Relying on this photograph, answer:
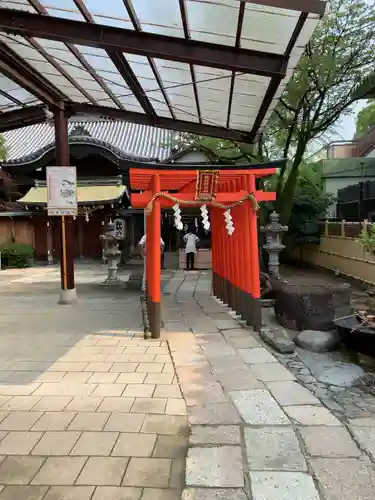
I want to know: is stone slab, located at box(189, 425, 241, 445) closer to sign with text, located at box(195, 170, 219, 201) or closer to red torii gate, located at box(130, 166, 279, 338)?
red torii gate, located at box(130, 166, 279, 338)

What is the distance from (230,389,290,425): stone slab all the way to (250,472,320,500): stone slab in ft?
2.60

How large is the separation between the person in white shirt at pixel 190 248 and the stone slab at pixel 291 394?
12.5m

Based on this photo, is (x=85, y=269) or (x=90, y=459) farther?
(x=85, y=269)

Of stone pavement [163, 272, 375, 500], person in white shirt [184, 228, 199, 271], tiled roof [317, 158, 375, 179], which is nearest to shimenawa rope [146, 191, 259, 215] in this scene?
stone pavement [163, 272, 375, 500]

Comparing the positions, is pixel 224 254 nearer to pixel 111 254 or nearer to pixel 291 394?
pixel 111 254

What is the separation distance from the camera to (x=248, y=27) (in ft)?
15.9

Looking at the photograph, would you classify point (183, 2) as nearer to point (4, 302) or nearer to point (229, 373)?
point (229, 373)

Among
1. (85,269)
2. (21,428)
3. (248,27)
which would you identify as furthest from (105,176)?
(21,428)

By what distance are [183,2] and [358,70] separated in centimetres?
948

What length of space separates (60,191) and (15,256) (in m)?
10.9

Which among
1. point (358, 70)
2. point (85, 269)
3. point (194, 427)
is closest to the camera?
point (194, 427)

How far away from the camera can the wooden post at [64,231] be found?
29.8 ft

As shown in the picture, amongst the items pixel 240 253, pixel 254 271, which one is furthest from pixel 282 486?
pixel 240 253

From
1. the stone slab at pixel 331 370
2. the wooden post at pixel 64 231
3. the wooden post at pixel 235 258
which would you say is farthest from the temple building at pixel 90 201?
the stone slab at pixel 331 370
